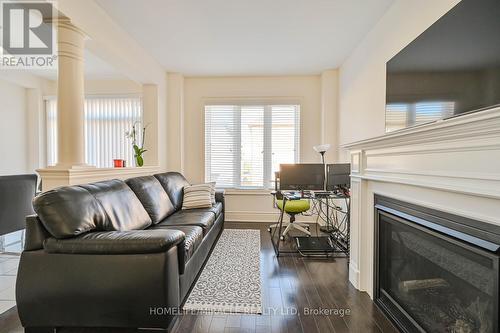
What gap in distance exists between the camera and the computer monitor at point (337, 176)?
296 cm

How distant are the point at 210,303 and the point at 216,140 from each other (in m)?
3.10

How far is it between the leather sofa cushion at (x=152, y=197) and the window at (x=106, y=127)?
2045 millimetres

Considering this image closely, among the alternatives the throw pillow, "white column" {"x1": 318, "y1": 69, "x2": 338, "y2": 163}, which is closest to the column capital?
the throw pillow

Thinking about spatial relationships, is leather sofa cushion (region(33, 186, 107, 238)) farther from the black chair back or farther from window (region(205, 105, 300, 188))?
window (region(205, 105, 300, 188))

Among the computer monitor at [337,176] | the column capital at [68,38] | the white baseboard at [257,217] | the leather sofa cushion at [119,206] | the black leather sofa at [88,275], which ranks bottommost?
the white baseboard at [257,217]

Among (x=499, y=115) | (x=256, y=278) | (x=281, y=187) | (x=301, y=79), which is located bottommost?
(x=256, y=278)

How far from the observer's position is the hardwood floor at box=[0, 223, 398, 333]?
1630 millimetres

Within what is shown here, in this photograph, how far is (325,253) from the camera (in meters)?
2.93

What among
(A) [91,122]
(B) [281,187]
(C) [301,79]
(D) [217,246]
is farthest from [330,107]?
(A) [91,122]

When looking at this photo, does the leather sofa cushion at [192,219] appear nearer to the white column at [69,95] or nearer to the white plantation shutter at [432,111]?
the white column at [69,95]

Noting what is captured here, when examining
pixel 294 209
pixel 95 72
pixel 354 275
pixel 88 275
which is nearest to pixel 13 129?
pixel 95 72

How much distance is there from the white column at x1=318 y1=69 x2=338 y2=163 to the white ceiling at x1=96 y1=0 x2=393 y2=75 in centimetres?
24

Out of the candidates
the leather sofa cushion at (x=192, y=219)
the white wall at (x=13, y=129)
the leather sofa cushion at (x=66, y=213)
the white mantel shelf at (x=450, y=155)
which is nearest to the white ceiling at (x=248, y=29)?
the white mantel shelf at (x=450, y=155)

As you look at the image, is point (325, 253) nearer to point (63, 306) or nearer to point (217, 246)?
point (217, 246)
